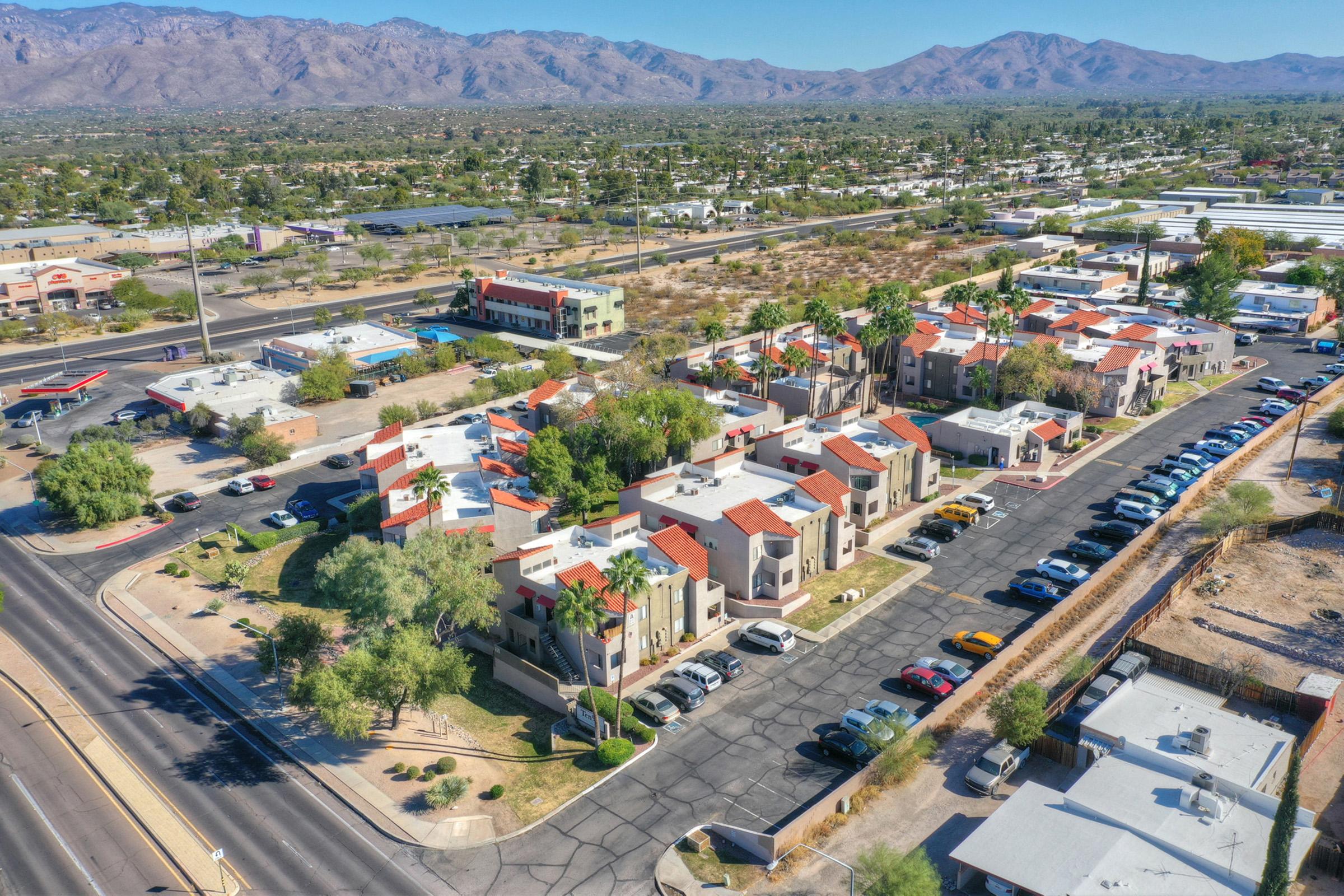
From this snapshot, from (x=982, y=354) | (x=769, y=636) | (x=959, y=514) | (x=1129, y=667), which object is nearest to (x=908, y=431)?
(x=959, y=514)

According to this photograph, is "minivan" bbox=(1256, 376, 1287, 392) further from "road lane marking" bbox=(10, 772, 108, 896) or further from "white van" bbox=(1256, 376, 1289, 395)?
"road lane marking" bbox=(10, 772, 108, 896)

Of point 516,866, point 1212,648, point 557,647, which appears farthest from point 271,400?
point 1212,648

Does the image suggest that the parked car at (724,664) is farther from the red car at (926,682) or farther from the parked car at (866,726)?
the red car at (926,682)

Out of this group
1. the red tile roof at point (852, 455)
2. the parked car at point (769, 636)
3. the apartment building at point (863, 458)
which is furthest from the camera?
the apartment building at point (863, 458)

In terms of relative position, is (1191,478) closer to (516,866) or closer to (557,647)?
(557,647)

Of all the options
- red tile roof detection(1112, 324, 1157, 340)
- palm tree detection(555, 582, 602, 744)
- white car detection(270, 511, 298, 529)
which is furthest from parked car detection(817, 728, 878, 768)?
red tile roof detection(1112, 324, 1157, 340)

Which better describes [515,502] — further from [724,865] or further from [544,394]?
[724,865]

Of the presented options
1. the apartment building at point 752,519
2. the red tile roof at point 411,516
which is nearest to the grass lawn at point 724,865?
the apartment building at point 752,519
